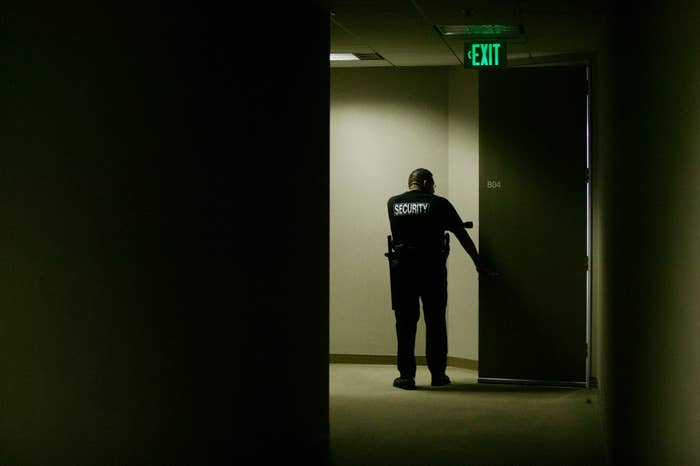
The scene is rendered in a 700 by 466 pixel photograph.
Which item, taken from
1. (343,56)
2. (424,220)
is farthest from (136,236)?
(343,56)

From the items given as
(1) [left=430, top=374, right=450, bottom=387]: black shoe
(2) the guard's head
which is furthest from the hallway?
(2) the guard's head

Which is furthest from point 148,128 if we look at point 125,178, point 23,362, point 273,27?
point 273,27

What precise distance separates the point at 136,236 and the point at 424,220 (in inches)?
166

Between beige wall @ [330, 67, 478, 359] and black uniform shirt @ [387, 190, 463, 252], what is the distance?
1031 millimetres

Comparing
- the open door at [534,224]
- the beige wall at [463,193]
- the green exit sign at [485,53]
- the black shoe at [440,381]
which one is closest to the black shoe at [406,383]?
the black shoe at [440,381]

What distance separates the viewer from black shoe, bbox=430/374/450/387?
24.4 ft

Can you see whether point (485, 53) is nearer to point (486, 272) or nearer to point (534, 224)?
point (534, 224)

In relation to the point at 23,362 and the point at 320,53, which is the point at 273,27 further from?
the point at 23,362

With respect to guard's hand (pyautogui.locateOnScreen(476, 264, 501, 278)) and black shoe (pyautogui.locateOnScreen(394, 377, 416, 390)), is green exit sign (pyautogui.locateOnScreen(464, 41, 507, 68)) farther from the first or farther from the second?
black shoe (pyautogui.locateOnScreen(394, 377, 416, 390))

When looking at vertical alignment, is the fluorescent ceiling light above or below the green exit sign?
above

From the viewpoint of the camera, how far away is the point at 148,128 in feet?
10.5

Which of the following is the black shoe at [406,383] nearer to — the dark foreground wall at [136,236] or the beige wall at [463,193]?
the beige wall at [463,193]

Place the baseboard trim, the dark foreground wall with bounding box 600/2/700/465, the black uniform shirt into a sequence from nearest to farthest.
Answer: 1. the dark foreground wall with bounding box 600/2/700/465
2. the black uniform shirt
3. the baseboard trim

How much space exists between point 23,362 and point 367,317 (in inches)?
232
